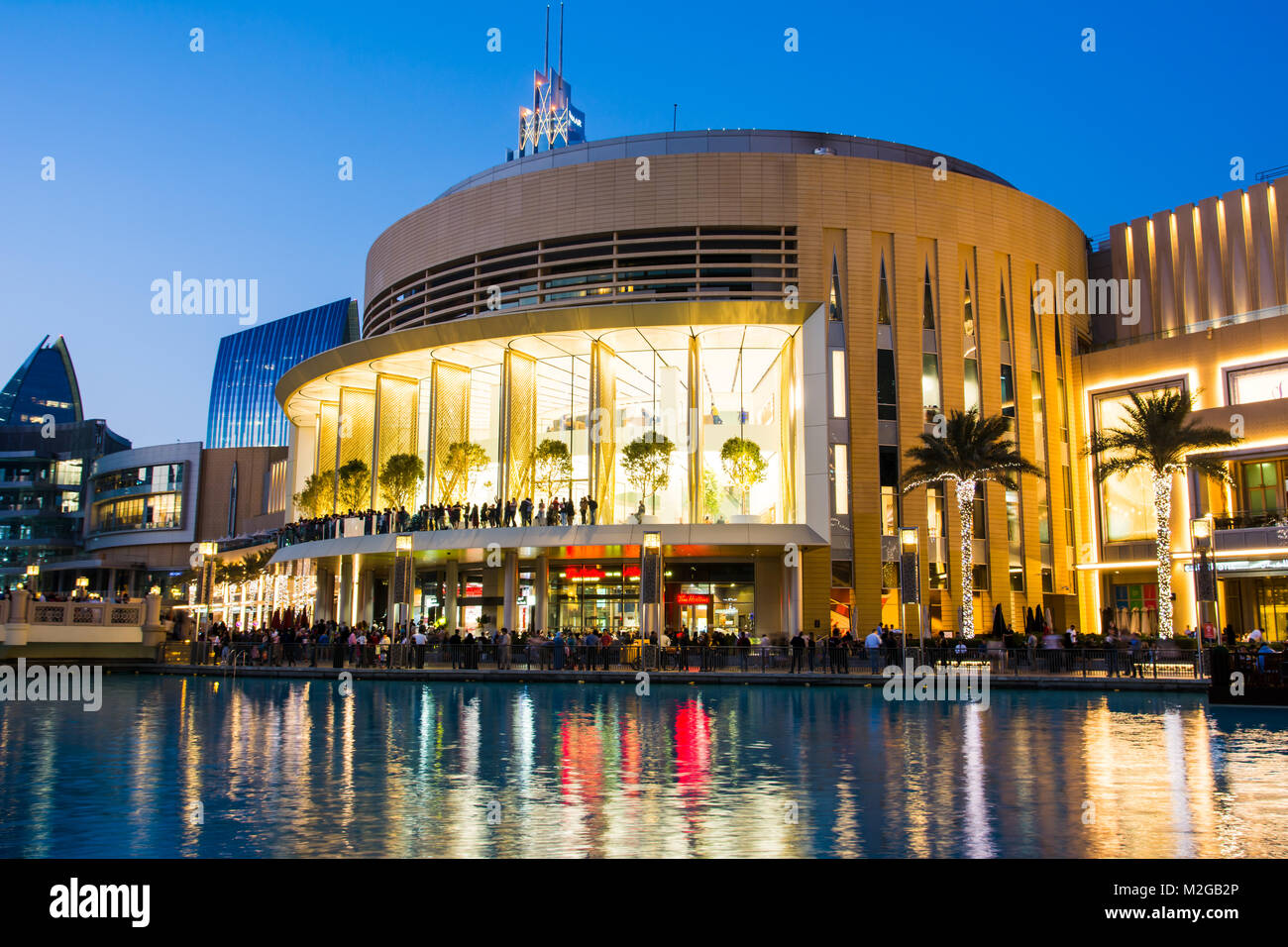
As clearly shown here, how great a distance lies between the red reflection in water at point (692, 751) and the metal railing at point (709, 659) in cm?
975

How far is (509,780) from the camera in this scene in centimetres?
1202

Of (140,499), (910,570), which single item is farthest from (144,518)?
(910,570)

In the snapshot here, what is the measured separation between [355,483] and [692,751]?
37.5m

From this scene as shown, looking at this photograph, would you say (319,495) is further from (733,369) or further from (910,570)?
(910,570)

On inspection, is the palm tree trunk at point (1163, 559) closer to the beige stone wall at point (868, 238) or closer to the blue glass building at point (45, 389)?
A: the beige stone wall at point (868, 238)

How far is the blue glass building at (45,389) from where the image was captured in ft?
514

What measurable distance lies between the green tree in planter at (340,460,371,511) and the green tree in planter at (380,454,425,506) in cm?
287

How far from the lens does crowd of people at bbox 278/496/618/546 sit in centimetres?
4028

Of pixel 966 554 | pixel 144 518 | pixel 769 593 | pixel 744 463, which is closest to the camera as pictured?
pixel 966 554

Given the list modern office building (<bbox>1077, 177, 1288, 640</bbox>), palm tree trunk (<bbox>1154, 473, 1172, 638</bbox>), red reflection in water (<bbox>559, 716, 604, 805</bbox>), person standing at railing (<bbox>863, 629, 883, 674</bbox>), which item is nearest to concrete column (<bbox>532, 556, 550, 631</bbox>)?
person standing at railing (<bbox>863, 629, 883, 674</bbox>)

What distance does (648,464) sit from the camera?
138 feet

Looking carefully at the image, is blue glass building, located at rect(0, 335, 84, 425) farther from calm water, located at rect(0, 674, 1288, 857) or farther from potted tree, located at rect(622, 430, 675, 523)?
calm water, located at rect(0, 674, 1288, 857)

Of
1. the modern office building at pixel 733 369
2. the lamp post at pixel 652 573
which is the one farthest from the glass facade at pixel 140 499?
the lamp post at pixel 652 573
